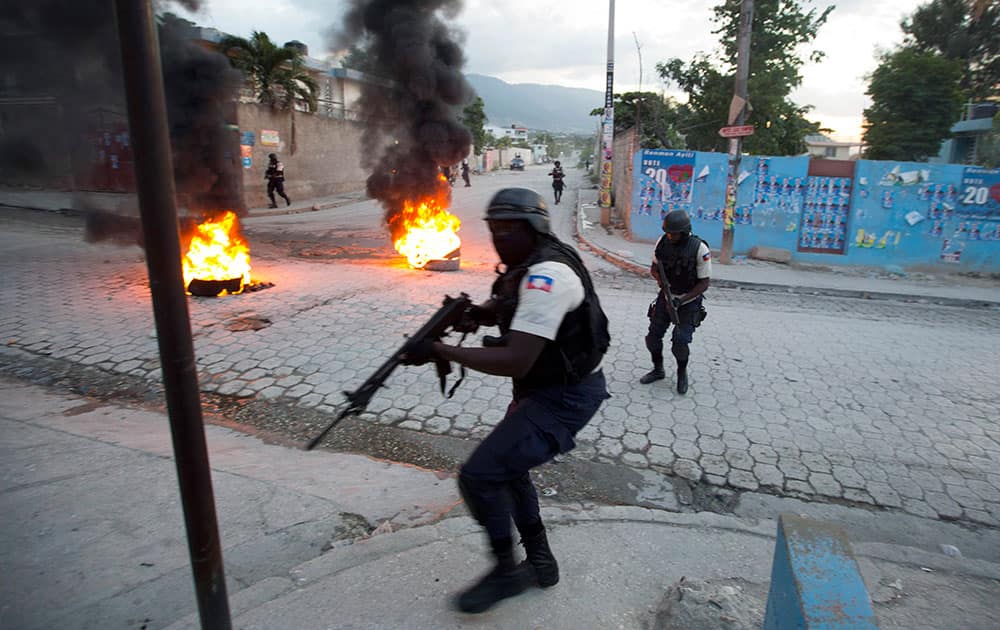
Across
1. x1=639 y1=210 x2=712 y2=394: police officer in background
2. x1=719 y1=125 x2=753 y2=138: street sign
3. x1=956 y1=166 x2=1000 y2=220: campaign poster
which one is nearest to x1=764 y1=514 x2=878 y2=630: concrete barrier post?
x1=639 y1=210 x2=712 y2=394: police officer in background

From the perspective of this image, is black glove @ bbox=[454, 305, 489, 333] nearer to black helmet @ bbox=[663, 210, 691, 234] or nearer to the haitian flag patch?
the haitian flag patch

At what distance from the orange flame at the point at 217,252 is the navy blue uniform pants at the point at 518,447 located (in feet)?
20.3

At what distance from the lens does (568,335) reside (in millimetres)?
2279

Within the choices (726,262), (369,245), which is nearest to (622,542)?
(726,262)

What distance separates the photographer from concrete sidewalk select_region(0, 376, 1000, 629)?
2.34m

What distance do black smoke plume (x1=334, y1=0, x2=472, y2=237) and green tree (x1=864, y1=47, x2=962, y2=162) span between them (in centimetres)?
1686

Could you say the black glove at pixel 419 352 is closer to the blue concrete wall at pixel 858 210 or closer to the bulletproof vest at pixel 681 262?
the bulletproof vest at pixel 681 262

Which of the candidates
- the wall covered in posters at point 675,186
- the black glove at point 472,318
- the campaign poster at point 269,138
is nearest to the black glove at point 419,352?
the black glove at point 472,318

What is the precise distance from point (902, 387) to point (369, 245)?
387 inches

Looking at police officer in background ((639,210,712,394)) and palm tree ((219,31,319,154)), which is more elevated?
palm tree ((219,31,319,154))

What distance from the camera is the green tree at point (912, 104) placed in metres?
19.3

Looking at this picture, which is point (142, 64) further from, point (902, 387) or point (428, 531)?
point (902, 387)

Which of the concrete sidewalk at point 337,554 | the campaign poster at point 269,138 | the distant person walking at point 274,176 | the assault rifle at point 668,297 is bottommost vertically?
the concrete sidewalk at point 337,554

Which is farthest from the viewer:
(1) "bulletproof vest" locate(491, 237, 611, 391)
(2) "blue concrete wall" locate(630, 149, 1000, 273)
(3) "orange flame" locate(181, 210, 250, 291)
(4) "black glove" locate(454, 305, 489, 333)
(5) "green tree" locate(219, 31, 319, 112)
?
(5) "green tree" locate(219, 31, 319, 112)
